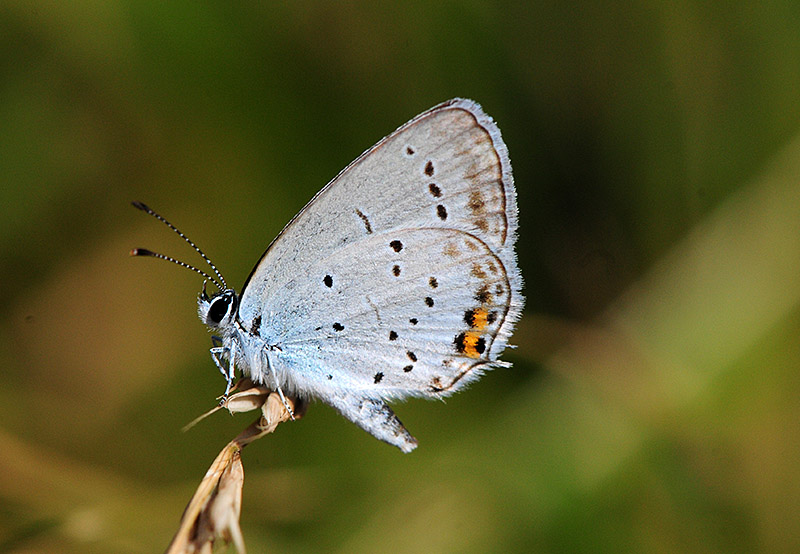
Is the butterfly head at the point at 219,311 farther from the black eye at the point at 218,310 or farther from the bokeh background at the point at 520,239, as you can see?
the bokeh background at the point at 520,239

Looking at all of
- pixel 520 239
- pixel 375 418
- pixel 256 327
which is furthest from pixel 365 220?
pixel 520 239

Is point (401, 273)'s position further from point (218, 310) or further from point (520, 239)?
point (520, 239)

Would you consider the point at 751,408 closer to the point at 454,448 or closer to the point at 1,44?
the point at 454,448

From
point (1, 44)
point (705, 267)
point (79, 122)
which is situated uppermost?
point (1, 44)

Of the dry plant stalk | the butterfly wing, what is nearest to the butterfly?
the butterfly wing

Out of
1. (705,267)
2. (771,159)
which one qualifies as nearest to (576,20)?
(771,159)

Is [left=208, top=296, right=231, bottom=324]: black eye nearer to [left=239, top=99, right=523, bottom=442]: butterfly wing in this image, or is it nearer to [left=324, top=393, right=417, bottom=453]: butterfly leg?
[left=239, top=99, right=523, bottom=442]: butterfly wing
